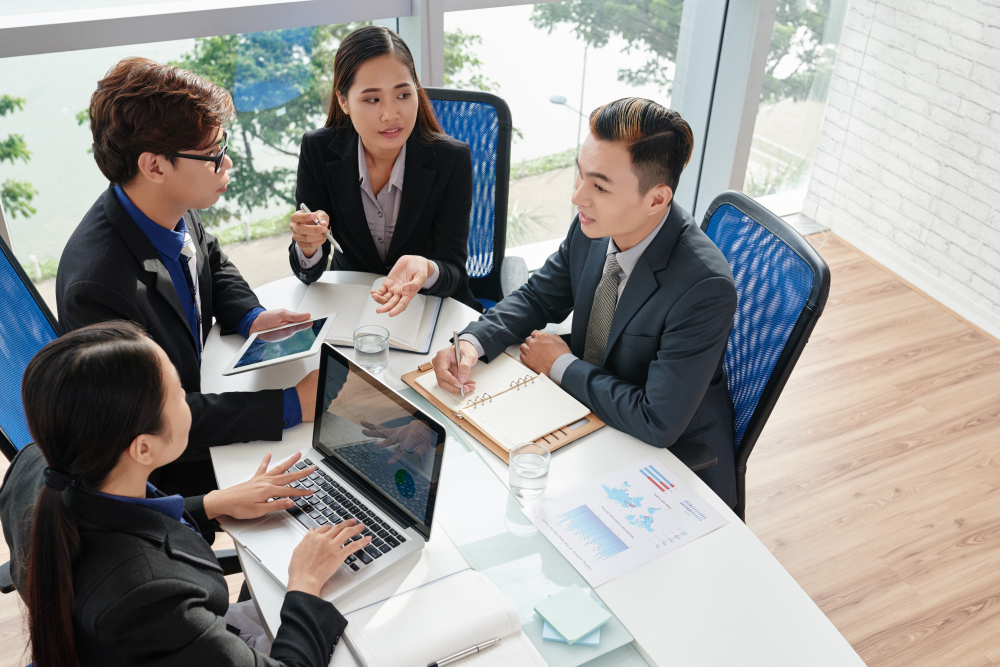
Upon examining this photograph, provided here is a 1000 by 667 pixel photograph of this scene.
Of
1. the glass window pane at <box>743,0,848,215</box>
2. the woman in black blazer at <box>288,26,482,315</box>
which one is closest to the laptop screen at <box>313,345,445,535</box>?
the woman in black blazer at <box>288,26,482,315</box>

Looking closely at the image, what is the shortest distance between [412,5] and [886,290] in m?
2.63

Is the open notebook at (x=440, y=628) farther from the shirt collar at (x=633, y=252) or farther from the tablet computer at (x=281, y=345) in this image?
the shirt collar at (x=633, y=252)

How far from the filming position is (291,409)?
1.75m

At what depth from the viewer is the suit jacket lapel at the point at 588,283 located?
2039 mm

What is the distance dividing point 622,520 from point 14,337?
1.39 m

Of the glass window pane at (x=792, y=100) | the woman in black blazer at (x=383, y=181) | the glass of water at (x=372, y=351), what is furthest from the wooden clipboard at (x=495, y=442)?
the glass window pane at (x=792, y=100)

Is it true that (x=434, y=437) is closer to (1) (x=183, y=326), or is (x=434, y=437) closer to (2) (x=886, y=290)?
(1) (x=183, y=326)

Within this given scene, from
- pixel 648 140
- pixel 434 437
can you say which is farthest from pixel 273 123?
pixel 434 437

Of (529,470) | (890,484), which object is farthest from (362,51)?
(890,484)

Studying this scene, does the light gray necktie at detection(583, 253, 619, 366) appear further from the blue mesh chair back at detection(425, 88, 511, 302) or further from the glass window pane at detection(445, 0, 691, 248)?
the glass window pane at detection(445, 0, 691, 248)

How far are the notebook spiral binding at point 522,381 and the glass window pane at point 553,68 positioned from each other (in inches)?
68.9

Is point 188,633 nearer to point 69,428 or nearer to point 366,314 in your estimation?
point 69,428

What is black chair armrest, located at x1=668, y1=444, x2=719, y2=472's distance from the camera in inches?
68.4

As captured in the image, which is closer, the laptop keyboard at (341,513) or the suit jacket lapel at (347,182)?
the laptop keyboard at (341,513)
